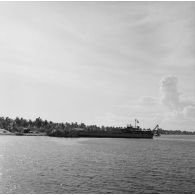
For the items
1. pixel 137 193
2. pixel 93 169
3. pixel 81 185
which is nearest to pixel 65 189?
pixel 81 185

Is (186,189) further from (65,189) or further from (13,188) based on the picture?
(13,188)

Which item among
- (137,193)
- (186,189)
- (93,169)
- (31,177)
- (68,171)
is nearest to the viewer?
(137,193)

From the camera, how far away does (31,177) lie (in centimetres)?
5528

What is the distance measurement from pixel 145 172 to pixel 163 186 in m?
14.0

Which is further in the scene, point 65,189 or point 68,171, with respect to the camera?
point 68,171

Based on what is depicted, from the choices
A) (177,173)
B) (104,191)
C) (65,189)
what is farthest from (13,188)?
(177,173)

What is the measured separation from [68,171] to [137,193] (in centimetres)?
2118

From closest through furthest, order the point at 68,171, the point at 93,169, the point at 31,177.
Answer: the point at 31,177, the point at 68,171, the point at 93,169

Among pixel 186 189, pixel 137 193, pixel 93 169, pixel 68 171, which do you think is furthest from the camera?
pixel 93 169

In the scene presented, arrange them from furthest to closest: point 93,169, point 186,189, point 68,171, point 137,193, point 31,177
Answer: point 93,169, point 68,171, point 31,177, point 186,189, point 137,193

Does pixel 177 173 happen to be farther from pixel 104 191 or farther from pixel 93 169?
pixel 104 191

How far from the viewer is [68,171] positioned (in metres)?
62.6

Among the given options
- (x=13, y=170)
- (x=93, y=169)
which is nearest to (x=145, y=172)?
(x=93, y=169)

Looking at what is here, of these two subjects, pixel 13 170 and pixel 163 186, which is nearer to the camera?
pixel 163 186
